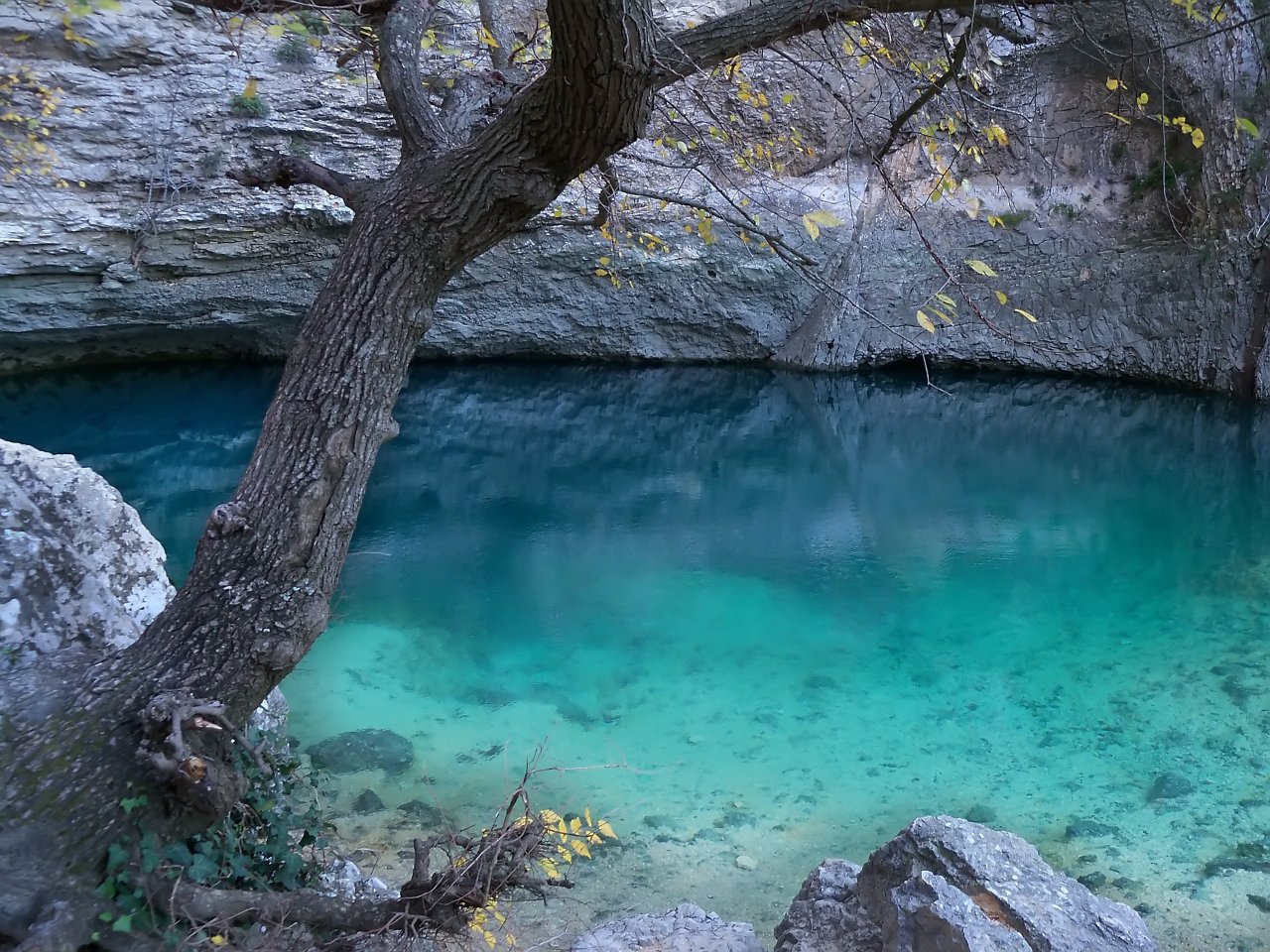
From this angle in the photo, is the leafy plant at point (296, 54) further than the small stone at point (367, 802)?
Yes

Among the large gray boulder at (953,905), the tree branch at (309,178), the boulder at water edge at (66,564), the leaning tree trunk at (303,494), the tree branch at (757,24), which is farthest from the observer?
the boulder at water edge at (66,564)

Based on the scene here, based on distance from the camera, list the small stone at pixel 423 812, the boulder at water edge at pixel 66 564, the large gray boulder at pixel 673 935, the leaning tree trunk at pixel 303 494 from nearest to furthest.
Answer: the leaning tree trunk at pixel 303 494, the large gray boulder at pixel 673 935, the boulder at water edge at pixel 66 564, the small stone at pixel 423 812

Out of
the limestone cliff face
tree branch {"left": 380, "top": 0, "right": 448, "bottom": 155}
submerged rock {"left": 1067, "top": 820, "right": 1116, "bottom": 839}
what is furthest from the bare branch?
the limestone cliff face

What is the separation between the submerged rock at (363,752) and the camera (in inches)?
186

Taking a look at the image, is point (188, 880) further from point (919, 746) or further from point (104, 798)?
point (919, 746)

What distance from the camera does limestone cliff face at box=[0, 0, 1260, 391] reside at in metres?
11.4

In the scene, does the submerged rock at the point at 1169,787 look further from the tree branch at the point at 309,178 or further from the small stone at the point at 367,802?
the tree branch at the point at 309,178

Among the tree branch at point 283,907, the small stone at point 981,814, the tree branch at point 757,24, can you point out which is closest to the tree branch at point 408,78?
the tree branch at point 757,24

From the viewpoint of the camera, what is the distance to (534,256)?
14.7 m

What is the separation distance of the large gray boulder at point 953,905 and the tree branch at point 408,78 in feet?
8.26

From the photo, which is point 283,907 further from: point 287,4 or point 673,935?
point 287,4

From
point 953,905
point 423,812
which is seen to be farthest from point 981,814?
point 423,812

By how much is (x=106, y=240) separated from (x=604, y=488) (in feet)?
23.1

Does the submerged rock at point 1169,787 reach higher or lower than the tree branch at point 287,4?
lower
